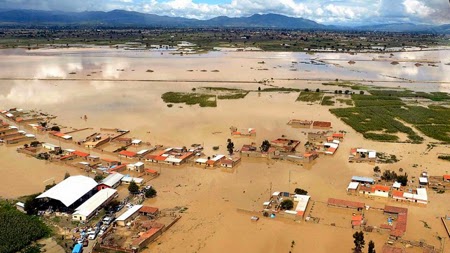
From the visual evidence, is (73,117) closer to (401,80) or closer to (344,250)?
(344,250)

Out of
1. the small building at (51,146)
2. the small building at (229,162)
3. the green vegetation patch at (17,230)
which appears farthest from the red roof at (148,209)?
the small building at (51,146)

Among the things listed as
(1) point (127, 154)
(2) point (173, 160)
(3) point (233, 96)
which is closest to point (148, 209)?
(2) point (173, 160)

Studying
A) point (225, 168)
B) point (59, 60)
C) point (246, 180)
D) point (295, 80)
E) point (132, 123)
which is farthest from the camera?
point (59, 60)

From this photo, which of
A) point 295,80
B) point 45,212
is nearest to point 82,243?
point 45,212

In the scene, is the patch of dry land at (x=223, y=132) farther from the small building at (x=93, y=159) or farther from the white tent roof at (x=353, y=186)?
the small building at (x=93, y=159)

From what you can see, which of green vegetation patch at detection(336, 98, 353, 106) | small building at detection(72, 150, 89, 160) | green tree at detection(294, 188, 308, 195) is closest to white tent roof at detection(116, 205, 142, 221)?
green tree at detection(294, 188, 308, 195)

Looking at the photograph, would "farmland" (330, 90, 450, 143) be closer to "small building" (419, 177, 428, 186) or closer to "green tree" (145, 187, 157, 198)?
"small building" (419, 177, 428, 186)
